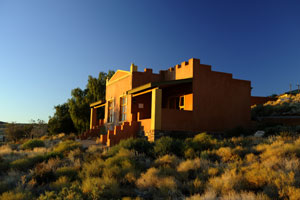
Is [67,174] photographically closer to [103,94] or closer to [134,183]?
[134,183]

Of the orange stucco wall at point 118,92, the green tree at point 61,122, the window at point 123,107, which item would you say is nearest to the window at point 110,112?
the orange stucco wall at point 118,92

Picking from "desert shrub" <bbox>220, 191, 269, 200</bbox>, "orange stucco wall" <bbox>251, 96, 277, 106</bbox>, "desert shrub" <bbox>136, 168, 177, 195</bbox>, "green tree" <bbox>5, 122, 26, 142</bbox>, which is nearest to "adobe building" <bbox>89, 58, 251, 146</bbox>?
"desert shrub" <bbox>136, 168, 177, 195</bbox>

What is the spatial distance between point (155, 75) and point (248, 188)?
11360 mm

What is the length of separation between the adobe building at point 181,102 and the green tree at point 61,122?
1532cm

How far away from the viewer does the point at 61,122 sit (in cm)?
3180

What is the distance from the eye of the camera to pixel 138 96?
16766 mm

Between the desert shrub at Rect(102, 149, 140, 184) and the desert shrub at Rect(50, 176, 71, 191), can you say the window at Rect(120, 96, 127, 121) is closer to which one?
the desert shrub at Rect(102, 149, 140, 184)

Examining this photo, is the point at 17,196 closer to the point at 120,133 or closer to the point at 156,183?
the point at 156,183

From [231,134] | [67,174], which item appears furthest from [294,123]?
[67,174]

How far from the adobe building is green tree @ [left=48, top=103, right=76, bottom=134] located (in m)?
15.3

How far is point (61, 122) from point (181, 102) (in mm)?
20061

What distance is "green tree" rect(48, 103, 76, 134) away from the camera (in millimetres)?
31453

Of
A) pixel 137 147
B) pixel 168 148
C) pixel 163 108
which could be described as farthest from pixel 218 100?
pixel 137 147

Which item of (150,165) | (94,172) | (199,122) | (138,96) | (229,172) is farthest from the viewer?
(138,96)
